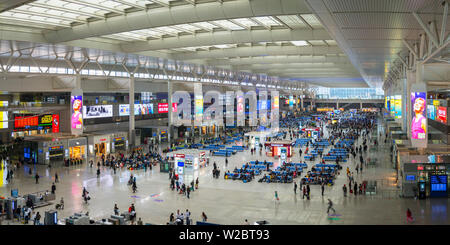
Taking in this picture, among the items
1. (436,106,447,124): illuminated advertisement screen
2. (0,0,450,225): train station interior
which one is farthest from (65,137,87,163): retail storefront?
(436,106,447,124): illuminated advertisement screen

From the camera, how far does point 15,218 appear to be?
55.1 ft

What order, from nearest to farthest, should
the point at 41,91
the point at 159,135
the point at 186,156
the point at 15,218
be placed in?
the point at 15,218 → the point at 186,156 → the point at 41,91 → the point at 159,135

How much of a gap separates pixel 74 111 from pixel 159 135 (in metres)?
14.9

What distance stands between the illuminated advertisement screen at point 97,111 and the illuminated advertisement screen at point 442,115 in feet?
109

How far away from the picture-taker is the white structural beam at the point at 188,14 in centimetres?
1512

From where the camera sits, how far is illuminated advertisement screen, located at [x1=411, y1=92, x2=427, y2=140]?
15.9m

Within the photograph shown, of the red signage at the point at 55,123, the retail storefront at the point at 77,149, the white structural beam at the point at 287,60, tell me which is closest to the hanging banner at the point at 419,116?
the white structural beam at the point at 287,60

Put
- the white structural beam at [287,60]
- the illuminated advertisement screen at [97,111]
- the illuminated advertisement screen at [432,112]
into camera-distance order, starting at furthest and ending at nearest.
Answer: the illuminated advertisement screen at [97,111], the white structural beam at [287,60], the illuminated advertisement screen at [432,112]

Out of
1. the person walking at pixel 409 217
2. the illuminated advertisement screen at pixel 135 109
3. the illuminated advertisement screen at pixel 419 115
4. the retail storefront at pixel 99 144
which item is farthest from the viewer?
the illuminated advertisement screen at pixel 135 109

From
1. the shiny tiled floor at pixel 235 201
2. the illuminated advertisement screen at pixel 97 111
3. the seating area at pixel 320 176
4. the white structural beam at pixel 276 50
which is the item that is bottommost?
the shiny tiled floor at pixel 235 201

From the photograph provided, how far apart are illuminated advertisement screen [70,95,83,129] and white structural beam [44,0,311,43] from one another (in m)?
11.0

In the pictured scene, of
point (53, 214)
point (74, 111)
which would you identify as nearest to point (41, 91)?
point (74, 111)

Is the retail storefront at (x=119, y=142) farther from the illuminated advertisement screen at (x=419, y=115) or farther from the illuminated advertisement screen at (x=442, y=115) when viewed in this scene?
the illuminated advertisement screen at (x=419, y=115)
